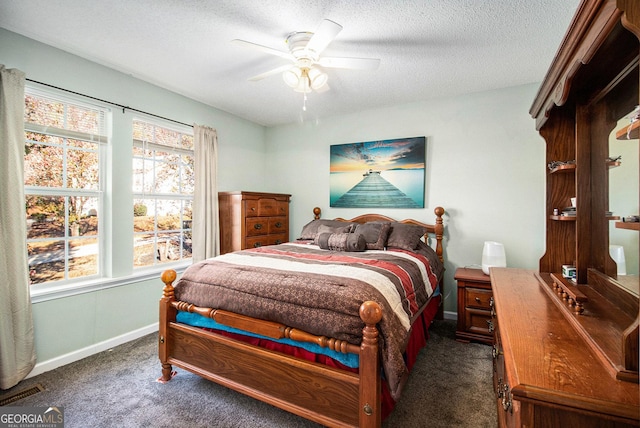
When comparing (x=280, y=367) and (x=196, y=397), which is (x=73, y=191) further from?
(x=280, y=367)

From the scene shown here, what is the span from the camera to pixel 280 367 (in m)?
1.62

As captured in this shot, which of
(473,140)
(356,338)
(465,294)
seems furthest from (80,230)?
(473,140)

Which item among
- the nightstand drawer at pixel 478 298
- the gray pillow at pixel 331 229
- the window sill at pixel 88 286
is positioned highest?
the gray pillow at pixel 331 229

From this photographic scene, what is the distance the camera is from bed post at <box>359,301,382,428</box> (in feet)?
4.45

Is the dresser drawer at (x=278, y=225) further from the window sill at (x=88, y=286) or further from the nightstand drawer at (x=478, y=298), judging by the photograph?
the nightstand drawer at (x=478, y=298)

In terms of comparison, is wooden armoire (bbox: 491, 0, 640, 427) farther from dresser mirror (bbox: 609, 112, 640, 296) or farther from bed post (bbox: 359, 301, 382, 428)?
bed post (bbox: 359, 301, 382, 428)

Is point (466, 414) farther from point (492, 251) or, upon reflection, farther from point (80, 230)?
point (80, 230)

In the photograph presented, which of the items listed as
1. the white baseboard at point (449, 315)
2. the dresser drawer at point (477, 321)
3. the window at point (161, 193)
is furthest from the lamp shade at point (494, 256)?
the window at point (161, 193)

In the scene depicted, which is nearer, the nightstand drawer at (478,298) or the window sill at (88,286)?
the window sill at (88,286)

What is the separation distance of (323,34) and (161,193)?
8.13 feet

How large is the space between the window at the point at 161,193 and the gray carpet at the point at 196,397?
1.18 meters

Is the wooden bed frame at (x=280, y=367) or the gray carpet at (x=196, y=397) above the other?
the wooden bed frame at (x=280, y=367)

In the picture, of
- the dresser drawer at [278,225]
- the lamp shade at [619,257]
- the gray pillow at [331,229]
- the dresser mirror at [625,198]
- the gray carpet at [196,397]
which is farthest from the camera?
the dresser drawer at [278,225]

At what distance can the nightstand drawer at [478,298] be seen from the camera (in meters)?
2.66
